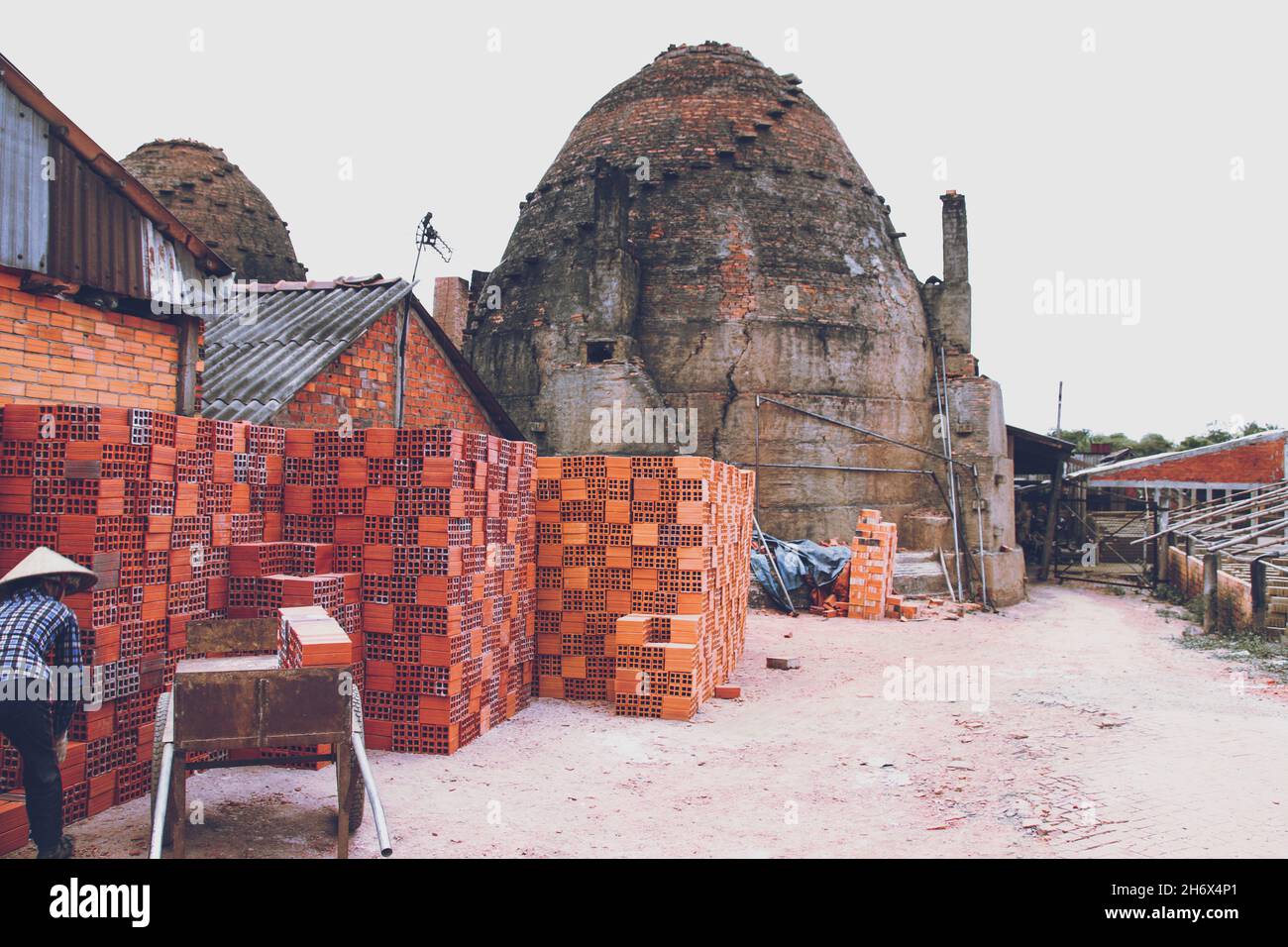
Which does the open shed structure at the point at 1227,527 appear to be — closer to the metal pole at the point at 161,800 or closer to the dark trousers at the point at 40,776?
the metal pole at the point at 161,800

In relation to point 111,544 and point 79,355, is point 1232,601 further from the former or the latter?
point 79,355

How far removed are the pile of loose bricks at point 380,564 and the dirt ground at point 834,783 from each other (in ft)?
1.37

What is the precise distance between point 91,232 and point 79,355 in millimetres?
1105

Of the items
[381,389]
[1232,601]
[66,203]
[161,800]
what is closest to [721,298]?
[381,389]

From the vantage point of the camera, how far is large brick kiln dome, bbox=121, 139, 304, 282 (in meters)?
21.6

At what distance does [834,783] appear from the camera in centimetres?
689

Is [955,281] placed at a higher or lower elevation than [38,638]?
higher

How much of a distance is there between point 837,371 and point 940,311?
4147mm

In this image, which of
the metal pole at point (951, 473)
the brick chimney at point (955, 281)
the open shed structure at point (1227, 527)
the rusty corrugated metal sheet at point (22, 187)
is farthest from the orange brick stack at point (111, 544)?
the brick chimney at point (955, 281)

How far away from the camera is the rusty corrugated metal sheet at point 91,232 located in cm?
765
